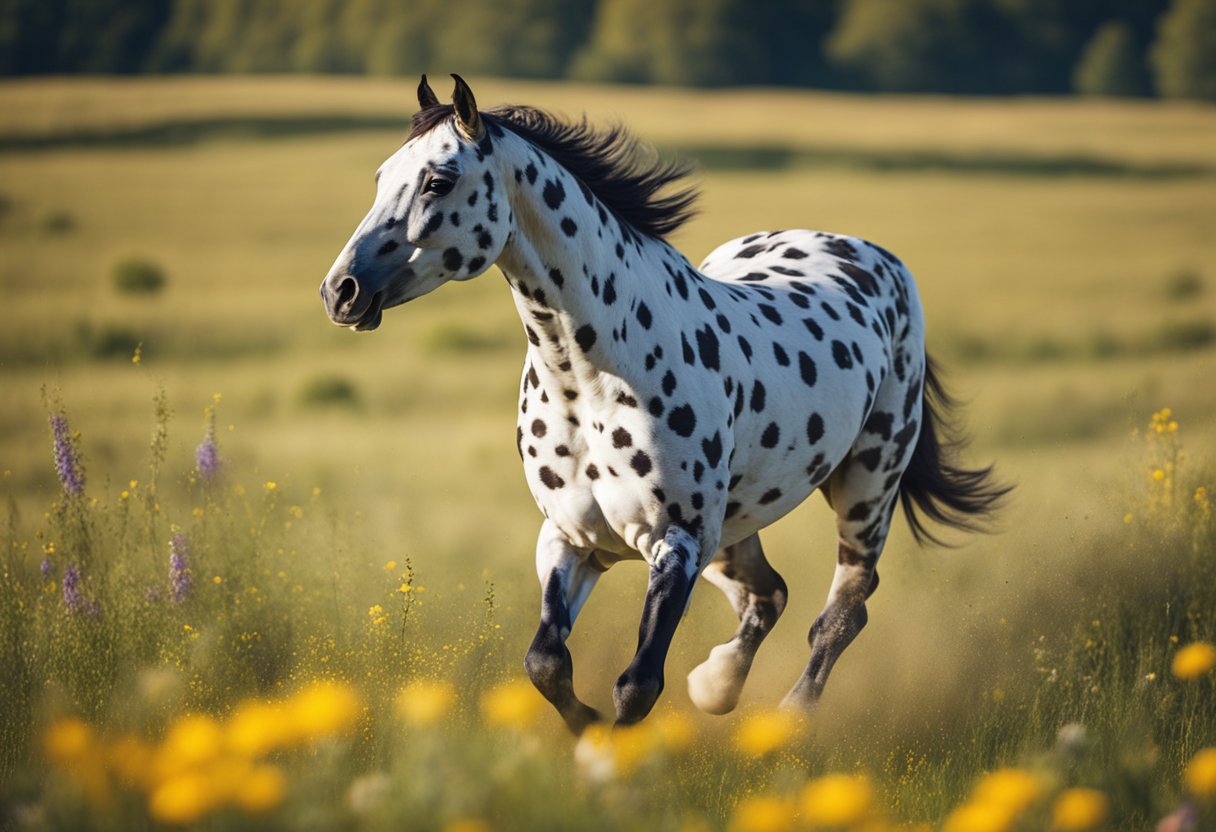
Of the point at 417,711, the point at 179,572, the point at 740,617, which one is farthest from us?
the point at 740,617

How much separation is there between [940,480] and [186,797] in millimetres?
4731

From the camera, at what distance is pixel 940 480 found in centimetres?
684

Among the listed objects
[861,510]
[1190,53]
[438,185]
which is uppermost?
[1190,53]

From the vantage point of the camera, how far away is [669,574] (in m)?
4.66

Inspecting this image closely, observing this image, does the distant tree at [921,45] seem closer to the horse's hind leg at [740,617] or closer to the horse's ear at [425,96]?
the horse's hind leg at [740,617]

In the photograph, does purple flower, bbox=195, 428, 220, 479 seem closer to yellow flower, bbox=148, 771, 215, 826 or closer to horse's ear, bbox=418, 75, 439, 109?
horse's ear, bbox=418, 75, 439, 109

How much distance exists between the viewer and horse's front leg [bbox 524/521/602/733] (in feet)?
15.5

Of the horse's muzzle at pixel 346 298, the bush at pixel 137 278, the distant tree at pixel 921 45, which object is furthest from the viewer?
the distant tree at pixel 921 45

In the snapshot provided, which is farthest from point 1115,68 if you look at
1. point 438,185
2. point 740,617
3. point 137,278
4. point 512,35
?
point 438,185

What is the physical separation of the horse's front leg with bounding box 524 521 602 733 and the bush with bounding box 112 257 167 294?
18955 mm

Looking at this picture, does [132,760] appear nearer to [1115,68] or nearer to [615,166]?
[615,166]

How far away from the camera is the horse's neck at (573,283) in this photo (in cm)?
455

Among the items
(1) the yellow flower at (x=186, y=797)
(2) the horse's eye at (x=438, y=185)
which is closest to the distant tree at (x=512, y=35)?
(2) the horse's eye at (x=438, y=185)

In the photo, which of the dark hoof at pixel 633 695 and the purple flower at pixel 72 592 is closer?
the dark hoof at pixel 633 695
